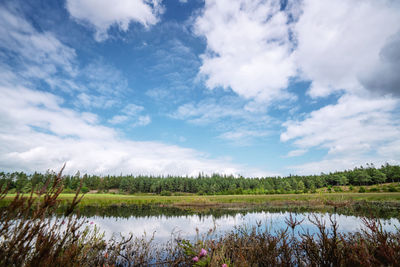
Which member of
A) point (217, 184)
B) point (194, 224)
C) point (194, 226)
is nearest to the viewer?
point (194, 226)

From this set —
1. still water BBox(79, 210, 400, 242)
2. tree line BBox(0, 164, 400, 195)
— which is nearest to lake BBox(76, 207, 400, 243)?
still water BBox(79, 210, 400, 242)

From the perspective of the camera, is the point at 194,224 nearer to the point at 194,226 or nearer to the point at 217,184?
the point at 194,226

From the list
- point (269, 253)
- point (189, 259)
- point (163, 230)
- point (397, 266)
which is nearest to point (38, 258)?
point (397, 266)

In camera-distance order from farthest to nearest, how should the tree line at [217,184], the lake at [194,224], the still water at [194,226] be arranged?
the tree line at [217,184], the lake at [194,224], the still water at [194,226]

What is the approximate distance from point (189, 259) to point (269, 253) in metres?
2.98

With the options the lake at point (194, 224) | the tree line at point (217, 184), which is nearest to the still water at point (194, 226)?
the lake at point (194, 224)

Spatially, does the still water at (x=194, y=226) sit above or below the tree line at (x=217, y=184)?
below

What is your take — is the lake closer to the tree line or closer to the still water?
the still water

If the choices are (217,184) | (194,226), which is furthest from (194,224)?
(217,184)

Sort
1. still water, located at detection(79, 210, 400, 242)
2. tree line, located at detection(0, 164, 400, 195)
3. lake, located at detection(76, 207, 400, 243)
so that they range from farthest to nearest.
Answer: tree line, located at detection(0, 164, 400, 195) → lake, located at detection(76, 207, 400, 243) → still water, located at detection(79, 210, 400, 242)

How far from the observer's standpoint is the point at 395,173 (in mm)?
106188

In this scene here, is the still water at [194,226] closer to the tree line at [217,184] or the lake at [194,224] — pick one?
the lake at [194,224]

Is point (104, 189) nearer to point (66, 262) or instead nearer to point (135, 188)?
point (135, 188)

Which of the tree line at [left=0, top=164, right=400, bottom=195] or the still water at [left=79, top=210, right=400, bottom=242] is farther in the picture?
the tree line at [left=0, top=164, right=400, bottom=195]
